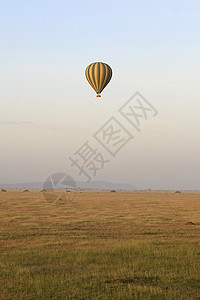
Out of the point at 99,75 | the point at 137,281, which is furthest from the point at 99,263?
the point at 99,75

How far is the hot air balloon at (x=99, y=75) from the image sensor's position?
A: 4819 centimetres

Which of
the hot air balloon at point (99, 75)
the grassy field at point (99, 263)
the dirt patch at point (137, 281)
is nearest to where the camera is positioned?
the grassy field at point (99, 263)

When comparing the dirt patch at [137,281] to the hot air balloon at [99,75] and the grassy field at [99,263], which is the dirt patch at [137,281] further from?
the hot air balloon at [99,75]

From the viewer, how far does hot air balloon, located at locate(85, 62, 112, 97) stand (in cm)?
4819

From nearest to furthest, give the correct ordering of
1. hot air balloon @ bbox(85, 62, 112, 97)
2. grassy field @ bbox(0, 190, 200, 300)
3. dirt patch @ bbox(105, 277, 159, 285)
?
grassy field @ bbox(0, 190, 200, 300) < dirt patch @ bbox(105, 277, 159, 285) < hot air balloon @ bbox(85, 62, 112, 97)

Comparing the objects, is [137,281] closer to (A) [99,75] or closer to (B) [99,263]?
(B) [99,263]

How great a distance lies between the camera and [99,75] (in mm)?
48188

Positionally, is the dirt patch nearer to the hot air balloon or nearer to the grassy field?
the grassy field

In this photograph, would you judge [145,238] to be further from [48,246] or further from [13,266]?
[13,266]

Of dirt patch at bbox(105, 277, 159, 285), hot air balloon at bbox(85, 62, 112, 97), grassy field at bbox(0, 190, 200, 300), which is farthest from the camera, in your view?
hot air balloon at bbox(85, 62, 112, 97)

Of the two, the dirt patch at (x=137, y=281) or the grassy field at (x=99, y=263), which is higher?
the grassy field at (x=99, y=263)

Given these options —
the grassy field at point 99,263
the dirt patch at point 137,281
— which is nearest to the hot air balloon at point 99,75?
the grassy field at point 99,263

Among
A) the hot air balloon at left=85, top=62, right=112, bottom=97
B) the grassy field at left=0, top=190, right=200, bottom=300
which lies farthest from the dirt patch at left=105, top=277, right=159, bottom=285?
the hot air balloon at left=85, top=62, right=112, bottom=97

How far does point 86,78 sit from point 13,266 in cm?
3592
